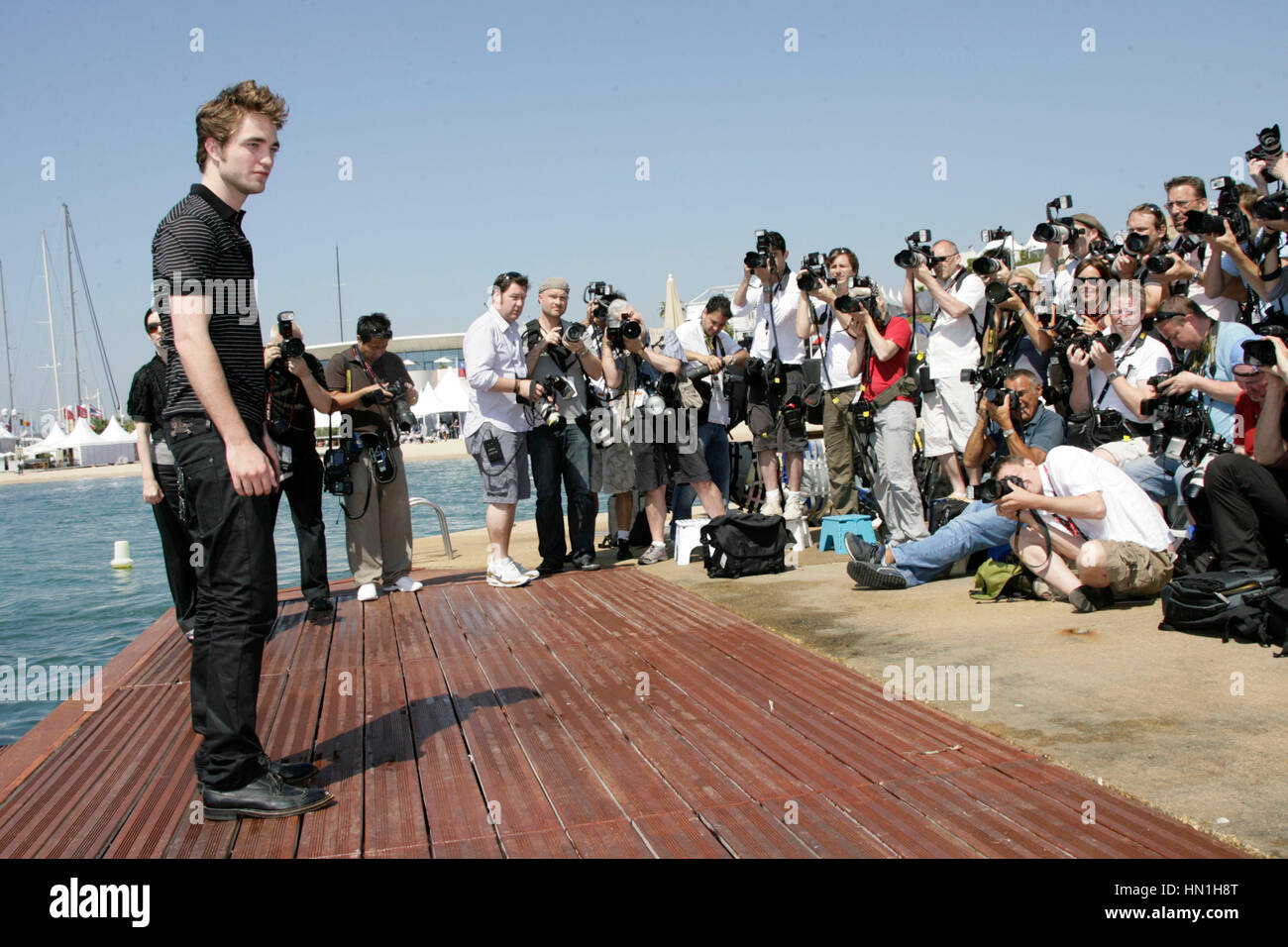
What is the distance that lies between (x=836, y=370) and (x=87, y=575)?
37.1ft

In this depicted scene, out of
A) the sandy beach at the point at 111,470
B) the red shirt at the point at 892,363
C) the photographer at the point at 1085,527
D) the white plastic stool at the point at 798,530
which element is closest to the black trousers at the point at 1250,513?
the photographer at the point at 1085,527

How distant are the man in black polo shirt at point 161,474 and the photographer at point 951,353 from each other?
4509 millimetres

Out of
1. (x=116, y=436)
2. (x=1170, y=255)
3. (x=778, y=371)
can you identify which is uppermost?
(x=1170, y=255)

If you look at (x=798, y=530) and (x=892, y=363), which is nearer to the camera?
(x=892, y=363)

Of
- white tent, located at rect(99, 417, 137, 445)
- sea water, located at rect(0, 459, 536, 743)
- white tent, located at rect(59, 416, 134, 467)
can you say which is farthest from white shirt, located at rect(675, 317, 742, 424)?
white tent, located at rect(59, 416, 134, 467)

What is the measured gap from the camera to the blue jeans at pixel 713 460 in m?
7.13

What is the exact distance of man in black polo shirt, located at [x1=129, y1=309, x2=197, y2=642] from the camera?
16.9 ft

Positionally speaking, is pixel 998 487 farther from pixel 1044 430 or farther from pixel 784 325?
pixel 784 325

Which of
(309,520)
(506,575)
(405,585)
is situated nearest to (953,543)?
(506,575)

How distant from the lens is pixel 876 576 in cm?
541
